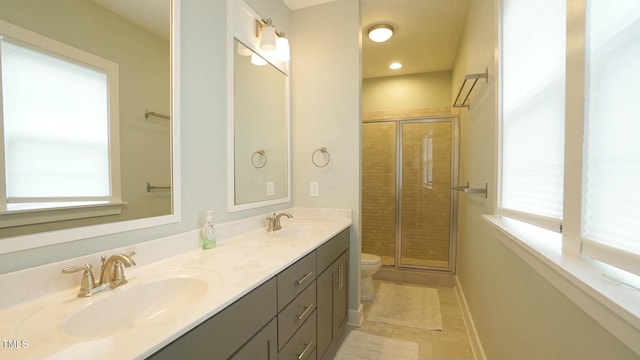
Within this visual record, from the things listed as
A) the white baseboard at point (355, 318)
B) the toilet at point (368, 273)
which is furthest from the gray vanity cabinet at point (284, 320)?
the toilet at point (368, 273)

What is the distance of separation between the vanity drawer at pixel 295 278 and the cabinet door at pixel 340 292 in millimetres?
417

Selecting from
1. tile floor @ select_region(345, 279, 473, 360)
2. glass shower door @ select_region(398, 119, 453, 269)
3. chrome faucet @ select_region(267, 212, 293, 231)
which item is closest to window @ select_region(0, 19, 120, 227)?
chrome faucet @ select_region(267, 212, 293, 231)

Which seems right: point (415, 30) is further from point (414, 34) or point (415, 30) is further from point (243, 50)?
point (243, 50)

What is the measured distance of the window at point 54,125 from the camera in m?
0.79

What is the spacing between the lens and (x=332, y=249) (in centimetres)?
173

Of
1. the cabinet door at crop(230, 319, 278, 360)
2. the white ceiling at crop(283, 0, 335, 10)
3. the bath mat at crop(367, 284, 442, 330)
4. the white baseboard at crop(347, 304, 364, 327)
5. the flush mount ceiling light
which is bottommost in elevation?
the bath mat at crop(367, 284, 442, 330)

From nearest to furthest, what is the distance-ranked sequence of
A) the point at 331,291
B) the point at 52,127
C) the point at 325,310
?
the point at 52,127
the point at 325,310
the point at 331,291

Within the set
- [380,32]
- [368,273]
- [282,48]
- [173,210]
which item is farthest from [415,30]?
[173,210]

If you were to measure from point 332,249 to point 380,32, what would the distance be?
2.14m

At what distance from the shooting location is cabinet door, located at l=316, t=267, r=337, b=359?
1493mm

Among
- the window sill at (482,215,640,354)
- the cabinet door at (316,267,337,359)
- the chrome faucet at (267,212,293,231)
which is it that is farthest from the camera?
the chrome faucet at (267,212,293,231)

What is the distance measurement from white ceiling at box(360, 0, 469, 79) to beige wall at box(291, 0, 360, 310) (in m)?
0.37

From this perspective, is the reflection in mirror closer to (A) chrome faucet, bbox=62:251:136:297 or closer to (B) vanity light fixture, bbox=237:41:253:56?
(B) vanity light fixture, bbox=237:41:253:56

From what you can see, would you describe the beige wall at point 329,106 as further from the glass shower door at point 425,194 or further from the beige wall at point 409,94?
the beige wall at point 409,94
